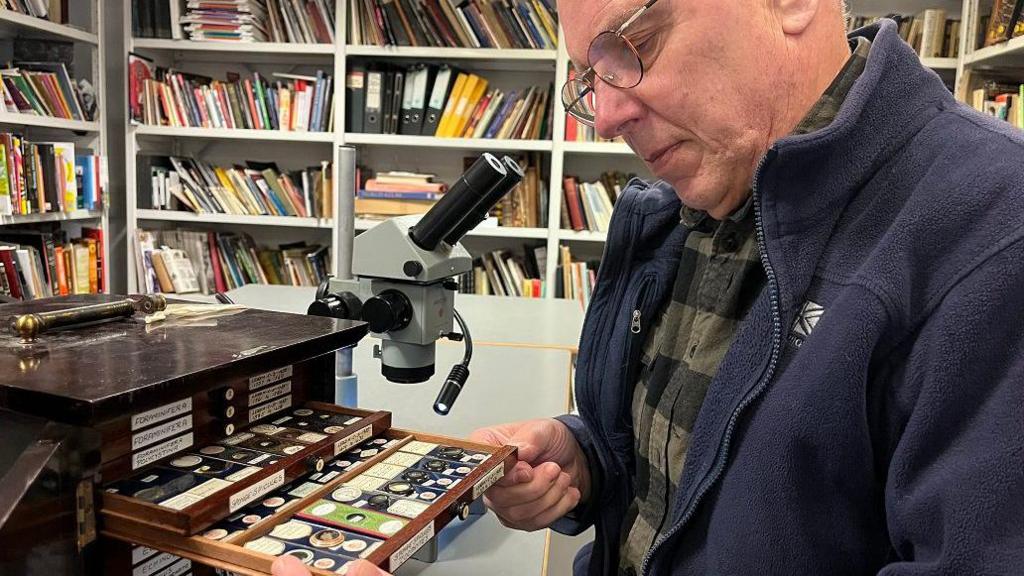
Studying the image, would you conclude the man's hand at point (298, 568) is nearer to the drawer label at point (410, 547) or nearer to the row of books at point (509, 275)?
the drawer label at point (410, 547)

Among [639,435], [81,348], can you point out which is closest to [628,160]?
[639,435]

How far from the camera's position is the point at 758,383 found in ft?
2.14

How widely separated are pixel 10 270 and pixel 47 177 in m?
0.46

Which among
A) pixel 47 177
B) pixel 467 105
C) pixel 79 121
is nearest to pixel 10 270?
pixel 47 177

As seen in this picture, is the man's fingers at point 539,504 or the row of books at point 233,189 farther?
the row of books at point 233,189

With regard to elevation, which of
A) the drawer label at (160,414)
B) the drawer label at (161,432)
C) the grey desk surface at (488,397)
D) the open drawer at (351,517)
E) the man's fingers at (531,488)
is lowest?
the grey desk surface at (488,397)

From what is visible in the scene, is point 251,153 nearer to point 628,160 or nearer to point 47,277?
point 47,277

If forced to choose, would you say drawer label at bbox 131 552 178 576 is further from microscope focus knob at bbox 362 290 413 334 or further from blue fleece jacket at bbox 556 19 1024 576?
blue fleece jacket at bbox 556 19 1024 576

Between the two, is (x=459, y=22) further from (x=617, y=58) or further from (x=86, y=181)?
(x=617, y=58)

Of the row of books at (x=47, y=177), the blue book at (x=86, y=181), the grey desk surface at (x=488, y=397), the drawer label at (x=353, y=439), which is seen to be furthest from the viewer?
the blue book at (x=86, y=181)

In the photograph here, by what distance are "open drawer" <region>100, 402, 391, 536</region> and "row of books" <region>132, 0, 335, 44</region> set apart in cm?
323

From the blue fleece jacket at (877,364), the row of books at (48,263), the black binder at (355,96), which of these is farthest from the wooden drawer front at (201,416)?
the black binder at (355,96)

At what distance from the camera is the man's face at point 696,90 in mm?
700

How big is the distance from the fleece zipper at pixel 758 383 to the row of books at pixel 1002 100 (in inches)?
93.2
